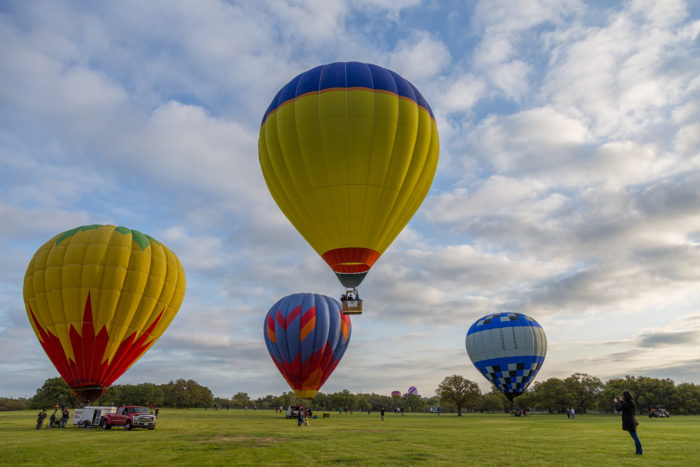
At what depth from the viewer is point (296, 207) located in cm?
2039

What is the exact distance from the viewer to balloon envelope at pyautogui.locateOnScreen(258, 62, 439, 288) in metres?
18.9

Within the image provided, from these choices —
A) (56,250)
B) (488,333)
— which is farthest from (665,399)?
(56,250)

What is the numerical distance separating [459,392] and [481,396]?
571 cm

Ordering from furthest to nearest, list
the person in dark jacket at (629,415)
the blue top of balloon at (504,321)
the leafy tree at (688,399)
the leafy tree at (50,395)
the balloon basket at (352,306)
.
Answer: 1. the leafy tree at (50,395)
2. the leafy tree at (688,399)
3. the blue top of balloon at (504,321)
4. the balloon basket at (352,306)
5. the person in dark jacket at (629,415)

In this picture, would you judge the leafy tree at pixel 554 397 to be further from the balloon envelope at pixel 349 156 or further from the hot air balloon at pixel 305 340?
the balloon envelope at pixel 349 156

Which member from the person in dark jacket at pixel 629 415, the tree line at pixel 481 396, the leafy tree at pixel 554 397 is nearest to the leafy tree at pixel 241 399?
the tree line at pixel 481 396

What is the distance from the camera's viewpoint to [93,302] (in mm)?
22578

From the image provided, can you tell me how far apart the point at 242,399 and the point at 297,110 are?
15628cm

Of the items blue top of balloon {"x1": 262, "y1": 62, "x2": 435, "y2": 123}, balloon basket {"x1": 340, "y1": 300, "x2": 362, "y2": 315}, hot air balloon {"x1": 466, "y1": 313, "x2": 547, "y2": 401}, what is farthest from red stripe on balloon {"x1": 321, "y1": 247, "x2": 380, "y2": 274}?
hot air balloon {"x1": 466, "y1": 313, "x2": 547, "y2": 401}

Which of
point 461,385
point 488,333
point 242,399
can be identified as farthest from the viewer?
point 242,399

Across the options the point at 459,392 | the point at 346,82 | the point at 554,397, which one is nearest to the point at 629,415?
the point at 346,82

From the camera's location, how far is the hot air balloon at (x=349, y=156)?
744 inches

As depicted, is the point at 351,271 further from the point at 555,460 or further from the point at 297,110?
the point at 555,460

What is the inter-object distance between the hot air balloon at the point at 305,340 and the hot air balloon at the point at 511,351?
16593mm
